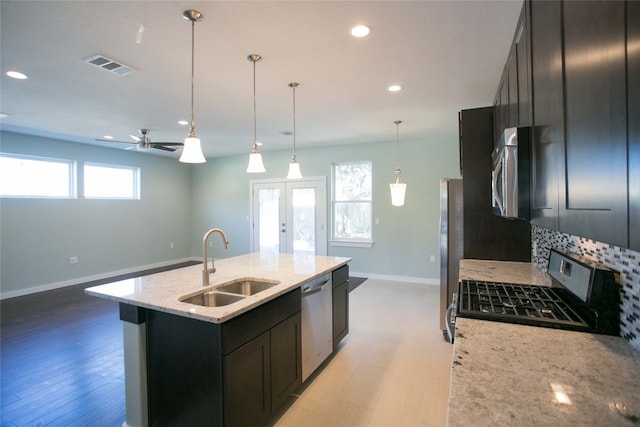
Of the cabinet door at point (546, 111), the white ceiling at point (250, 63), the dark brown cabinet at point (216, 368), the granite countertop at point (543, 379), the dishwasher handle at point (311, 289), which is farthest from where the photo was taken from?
the dishwasher handle at point (311, 289)

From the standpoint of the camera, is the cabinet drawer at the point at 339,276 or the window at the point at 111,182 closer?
the cabinet drawer at the point at 339,276

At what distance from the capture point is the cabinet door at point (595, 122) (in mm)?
630

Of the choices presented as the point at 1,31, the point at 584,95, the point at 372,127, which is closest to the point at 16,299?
the point at 1,31

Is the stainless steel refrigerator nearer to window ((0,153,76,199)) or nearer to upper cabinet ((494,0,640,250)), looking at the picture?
upper cabinet ((494,0,640,250))

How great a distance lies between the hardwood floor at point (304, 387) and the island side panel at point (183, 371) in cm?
59

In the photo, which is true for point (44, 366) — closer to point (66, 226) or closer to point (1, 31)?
point (1, 31)

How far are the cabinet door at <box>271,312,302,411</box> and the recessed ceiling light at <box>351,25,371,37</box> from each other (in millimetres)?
1987

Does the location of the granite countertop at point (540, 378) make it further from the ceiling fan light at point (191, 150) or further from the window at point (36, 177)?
the window at point (36, 177)

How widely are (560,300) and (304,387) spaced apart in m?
1.83

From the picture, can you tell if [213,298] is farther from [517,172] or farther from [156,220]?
[156,220]

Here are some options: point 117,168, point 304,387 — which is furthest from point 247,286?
point 117,168

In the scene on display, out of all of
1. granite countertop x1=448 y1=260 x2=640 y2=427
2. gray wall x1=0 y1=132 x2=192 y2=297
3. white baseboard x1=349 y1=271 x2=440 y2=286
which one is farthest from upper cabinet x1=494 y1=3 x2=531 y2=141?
gray wall x1=0 y1=132 x2=192 y2=297

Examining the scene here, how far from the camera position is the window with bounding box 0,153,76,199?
4770mm

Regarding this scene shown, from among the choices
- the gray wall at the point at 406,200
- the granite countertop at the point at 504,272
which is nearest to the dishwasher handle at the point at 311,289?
the granite countertop at the point at 504,272
